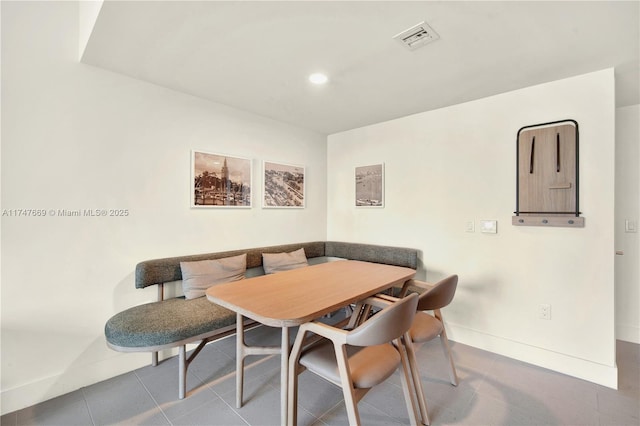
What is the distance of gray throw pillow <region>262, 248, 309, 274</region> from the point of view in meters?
3.04

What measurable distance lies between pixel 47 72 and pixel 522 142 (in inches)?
145

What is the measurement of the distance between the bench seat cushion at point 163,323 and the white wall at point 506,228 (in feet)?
6.94

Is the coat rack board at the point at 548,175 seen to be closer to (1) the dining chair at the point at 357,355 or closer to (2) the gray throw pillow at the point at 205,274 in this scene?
(1) the dining chair at the point at 357,355

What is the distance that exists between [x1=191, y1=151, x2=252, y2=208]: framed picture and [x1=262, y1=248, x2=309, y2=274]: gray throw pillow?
0.62m

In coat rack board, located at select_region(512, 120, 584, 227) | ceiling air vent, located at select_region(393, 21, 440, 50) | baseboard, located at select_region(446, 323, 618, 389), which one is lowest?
baseboard, located at select_region(446, 323, 618, 389)

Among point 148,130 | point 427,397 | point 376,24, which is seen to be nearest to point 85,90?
point 148,130

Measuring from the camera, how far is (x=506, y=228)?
8.30 feet

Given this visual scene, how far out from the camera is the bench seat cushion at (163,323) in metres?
1.80

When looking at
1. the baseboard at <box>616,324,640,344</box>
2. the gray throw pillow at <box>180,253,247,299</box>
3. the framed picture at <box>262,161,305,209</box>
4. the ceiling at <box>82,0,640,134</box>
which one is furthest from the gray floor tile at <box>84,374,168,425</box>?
the baseboard at <box>616,324,640,344</box>

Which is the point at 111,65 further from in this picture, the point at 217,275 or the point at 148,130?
the point at 217,275

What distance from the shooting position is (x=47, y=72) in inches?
75.5

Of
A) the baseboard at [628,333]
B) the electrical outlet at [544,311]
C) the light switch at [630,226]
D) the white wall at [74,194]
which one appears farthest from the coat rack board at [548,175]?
the white wall at [74,194]

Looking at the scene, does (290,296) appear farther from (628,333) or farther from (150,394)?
(628,333)

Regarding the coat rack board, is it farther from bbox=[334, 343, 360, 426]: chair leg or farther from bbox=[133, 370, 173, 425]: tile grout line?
bbox=[133, 370, 173, 425]: tile grout line
